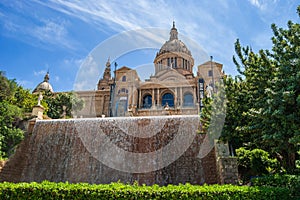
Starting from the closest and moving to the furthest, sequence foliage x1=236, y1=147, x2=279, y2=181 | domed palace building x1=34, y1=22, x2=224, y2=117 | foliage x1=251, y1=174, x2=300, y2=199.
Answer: foliage x1=251, y1=174, x2=300, y2=199, foliage x1=236, y1=147, x2=279, y2=181, domed palace building x1=34, y1=22, x2=224, y2=117

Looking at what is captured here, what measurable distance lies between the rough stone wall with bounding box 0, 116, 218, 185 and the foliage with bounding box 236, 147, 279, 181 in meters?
1.32

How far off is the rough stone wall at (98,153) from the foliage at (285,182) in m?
3.51

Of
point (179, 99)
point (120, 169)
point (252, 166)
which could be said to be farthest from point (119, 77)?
point (252, 166)

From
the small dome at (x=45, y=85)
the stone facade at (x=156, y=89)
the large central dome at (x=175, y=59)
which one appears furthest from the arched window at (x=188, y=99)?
the small dome at (x=45, y=85)

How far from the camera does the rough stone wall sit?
1212 centimetres

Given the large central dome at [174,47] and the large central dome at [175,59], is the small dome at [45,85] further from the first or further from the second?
the large central dome at [174,47]

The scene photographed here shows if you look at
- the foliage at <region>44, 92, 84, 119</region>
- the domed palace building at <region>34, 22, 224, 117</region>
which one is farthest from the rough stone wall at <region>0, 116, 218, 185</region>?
the domed palace building at <region>34, 22, 224, 117</region>

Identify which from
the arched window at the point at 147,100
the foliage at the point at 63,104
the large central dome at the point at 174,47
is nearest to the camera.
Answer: the foliage at the point at 63,104

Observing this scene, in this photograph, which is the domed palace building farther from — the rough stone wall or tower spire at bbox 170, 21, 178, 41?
the rough stone wall

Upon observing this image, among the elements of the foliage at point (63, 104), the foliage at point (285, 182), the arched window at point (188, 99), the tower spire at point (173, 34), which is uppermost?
the tower spire at point (173, 34)

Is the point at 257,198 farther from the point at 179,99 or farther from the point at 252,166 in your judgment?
the point at 179,99

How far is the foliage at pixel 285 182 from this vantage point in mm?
7341

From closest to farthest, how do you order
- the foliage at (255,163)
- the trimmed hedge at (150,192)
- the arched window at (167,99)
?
the trimmed hedge at (150,192)
the foliage at (255,163)
the arched window at (167,99)

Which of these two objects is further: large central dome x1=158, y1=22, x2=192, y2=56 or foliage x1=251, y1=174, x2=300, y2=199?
large central dome x1=158, y1=22, x2=192, y2=56
